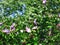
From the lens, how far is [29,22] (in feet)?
11.4

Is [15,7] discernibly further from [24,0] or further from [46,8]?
[46,8]

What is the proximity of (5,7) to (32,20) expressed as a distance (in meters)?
0.60

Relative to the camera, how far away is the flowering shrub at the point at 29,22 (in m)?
3.29

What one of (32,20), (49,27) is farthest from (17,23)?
(49,27)

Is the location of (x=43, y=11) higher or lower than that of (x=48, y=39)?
higher

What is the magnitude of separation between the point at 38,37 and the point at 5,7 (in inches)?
32.8

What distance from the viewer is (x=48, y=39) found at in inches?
133

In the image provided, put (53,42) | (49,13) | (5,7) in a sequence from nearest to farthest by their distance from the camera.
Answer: (53,42)
(49,13)
(5,7)

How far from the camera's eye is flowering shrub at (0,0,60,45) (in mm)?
3287

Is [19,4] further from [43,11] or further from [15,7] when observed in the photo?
[43,11]

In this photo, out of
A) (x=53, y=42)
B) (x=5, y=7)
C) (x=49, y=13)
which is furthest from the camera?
(x=5, y=7)

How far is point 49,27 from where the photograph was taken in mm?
3445

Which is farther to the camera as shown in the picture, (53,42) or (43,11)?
(43,11)


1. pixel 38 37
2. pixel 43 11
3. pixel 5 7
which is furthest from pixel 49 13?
pixel 5 7
